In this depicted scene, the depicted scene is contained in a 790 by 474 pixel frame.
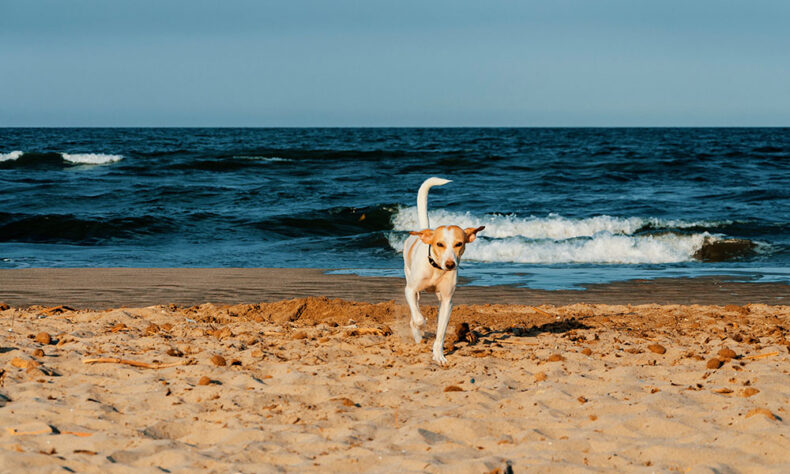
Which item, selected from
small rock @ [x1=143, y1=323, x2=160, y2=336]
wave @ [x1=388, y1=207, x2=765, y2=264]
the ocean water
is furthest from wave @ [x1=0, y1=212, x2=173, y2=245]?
small rock @ [x1=143, y1=323, x2=160, y2=336]

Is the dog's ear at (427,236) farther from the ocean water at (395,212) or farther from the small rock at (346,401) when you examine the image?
the ocean water at (395,212)

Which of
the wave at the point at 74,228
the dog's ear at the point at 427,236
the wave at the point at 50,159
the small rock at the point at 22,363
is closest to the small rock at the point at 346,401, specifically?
the dog's ear at the point at 427,236

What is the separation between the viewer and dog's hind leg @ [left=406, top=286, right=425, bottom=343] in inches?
253

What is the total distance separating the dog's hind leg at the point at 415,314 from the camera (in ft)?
21.1

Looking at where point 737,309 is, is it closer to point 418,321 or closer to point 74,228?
point 418,321

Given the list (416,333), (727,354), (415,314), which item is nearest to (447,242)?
(415,314)

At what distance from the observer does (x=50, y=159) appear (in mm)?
37656

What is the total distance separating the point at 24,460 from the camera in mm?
3867

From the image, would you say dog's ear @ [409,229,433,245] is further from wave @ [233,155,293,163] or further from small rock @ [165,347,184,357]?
wave @ [233,155,293,163]

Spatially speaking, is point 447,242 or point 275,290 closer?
point 447,242

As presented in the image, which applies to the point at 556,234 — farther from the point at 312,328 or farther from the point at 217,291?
the point at 312,328

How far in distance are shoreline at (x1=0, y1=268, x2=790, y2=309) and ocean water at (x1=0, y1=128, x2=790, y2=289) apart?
2.81 ft

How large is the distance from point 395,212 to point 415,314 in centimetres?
1520

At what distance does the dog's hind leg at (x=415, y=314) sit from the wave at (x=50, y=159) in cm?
3272
